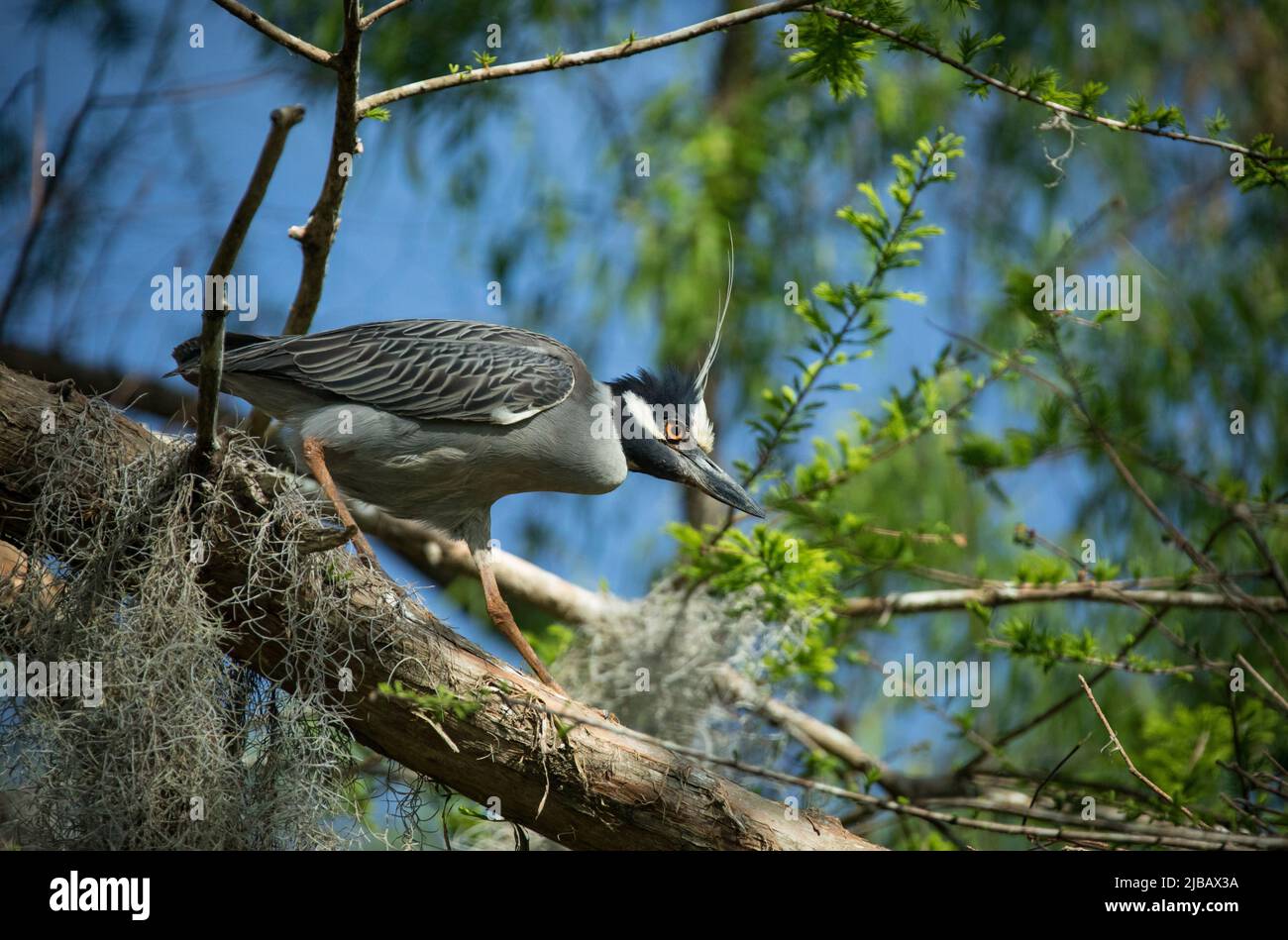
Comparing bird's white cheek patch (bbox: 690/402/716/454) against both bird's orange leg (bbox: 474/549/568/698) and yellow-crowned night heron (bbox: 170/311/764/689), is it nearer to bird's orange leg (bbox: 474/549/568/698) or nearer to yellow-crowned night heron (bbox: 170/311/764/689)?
yellow-crowned night heron (bbox: 170/311/764/689)

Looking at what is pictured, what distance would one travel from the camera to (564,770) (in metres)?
2.52

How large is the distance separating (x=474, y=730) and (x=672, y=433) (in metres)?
1.30

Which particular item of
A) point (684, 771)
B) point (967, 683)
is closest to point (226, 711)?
point (684, 771)

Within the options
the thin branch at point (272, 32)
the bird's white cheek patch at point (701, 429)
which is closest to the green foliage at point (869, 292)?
the bird's white cheek patch at point (701, 429)

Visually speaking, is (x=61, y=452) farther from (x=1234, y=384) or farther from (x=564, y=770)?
(x=1234, y=384)

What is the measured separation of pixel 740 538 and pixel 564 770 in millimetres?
1216

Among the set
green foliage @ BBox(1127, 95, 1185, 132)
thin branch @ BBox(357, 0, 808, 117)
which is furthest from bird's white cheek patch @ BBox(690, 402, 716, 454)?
green foliage @ BBox(1127, 95, 1185, 132)

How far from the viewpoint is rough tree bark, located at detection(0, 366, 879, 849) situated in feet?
8.21

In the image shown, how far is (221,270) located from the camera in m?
2.00

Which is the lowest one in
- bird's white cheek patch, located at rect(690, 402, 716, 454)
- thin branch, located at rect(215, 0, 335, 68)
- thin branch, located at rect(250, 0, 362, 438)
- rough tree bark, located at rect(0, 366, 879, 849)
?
rough tree bark, located at rect(0, 366, 879, 849)

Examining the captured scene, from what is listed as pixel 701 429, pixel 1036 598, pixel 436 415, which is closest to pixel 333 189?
pixel 436 415

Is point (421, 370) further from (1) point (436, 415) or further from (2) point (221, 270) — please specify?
(2) point (221, 270)

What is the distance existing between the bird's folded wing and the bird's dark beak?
490 millimetres

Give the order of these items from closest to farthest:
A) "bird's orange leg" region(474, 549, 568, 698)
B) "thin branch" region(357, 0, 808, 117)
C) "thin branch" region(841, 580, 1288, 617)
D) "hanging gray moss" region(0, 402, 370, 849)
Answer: "hanging gray moss" region(0, 402, 370, 849), "thin branch" region(357, 0, 808, 117), "bird's orange leg" region(474, 549, 568, 698), "thin branch" region(841, 580, 1288, 617)
